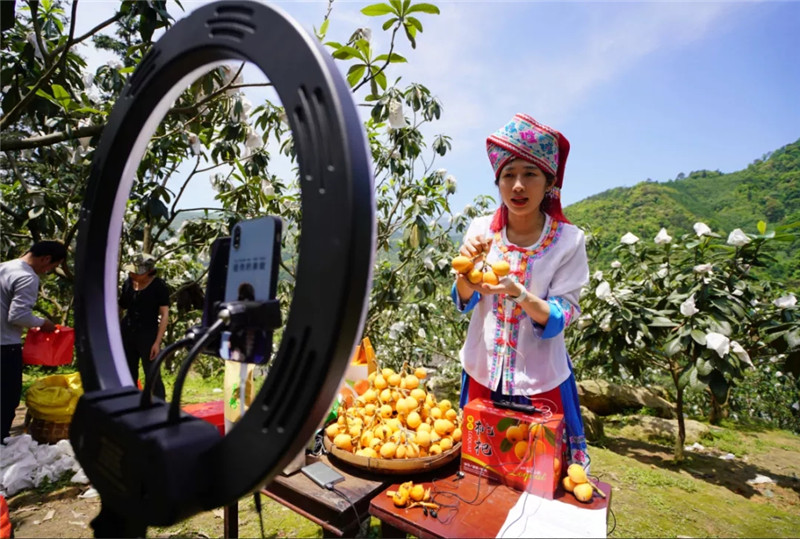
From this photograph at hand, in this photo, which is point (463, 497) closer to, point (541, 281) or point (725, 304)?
point (541, 281)

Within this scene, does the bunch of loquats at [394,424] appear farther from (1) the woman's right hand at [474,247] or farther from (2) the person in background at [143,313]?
(2) the person in background at [143,313]

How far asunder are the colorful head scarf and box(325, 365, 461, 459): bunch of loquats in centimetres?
90

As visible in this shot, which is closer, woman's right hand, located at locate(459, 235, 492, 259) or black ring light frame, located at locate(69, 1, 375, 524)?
black ring light frame, located at locate(69, 1, 375, 524)

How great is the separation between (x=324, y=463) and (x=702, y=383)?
2.81 m

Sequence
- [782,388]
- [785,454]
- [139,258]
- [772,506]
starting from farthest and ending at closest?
[782,388]
[785,454]
[139,258]
[772,506]

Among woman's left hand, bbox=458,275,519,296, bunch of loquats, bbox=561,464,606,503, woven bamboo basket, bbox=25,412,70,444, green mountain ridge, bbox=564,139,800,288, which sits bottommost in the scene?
woven bamboo basket, bbox=25,412,70,444

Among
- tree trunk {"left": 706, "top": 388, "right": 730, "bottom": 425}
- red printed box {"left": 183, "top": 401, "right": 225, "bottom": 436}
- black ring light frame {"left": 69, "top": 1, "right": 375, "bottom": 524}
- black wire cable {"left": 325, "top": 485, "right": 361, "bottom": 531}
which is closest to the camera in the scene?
black ring light frame {"left": 69, "top": 1, "right": 375, "bottom": 524}

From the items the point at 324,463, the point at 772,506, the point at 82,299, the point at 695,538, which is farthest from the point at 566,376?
the point at 772,506

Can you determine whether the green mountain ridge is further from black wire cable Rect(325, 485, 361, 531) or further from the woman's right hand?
black wire cable Rect(325, 485, 361, 531)

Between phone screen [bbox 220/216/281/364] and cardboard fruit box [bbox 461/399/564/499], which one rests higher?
phone screen [bbox 220/216/281/364]

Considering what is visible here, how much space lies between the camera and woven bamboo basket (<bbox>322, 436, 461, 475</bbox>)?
127 cm

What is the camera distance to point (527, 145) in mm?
1386

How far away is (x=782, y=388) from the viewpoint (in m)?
5.62

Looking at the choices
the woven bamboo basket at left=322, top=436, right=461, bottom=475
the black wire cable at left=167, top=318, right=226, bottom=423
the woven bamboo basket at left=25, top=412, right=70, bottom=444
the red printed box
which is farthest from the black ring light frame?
the woven bamboo basket at left=25, top=412, right=70, bottom=444
